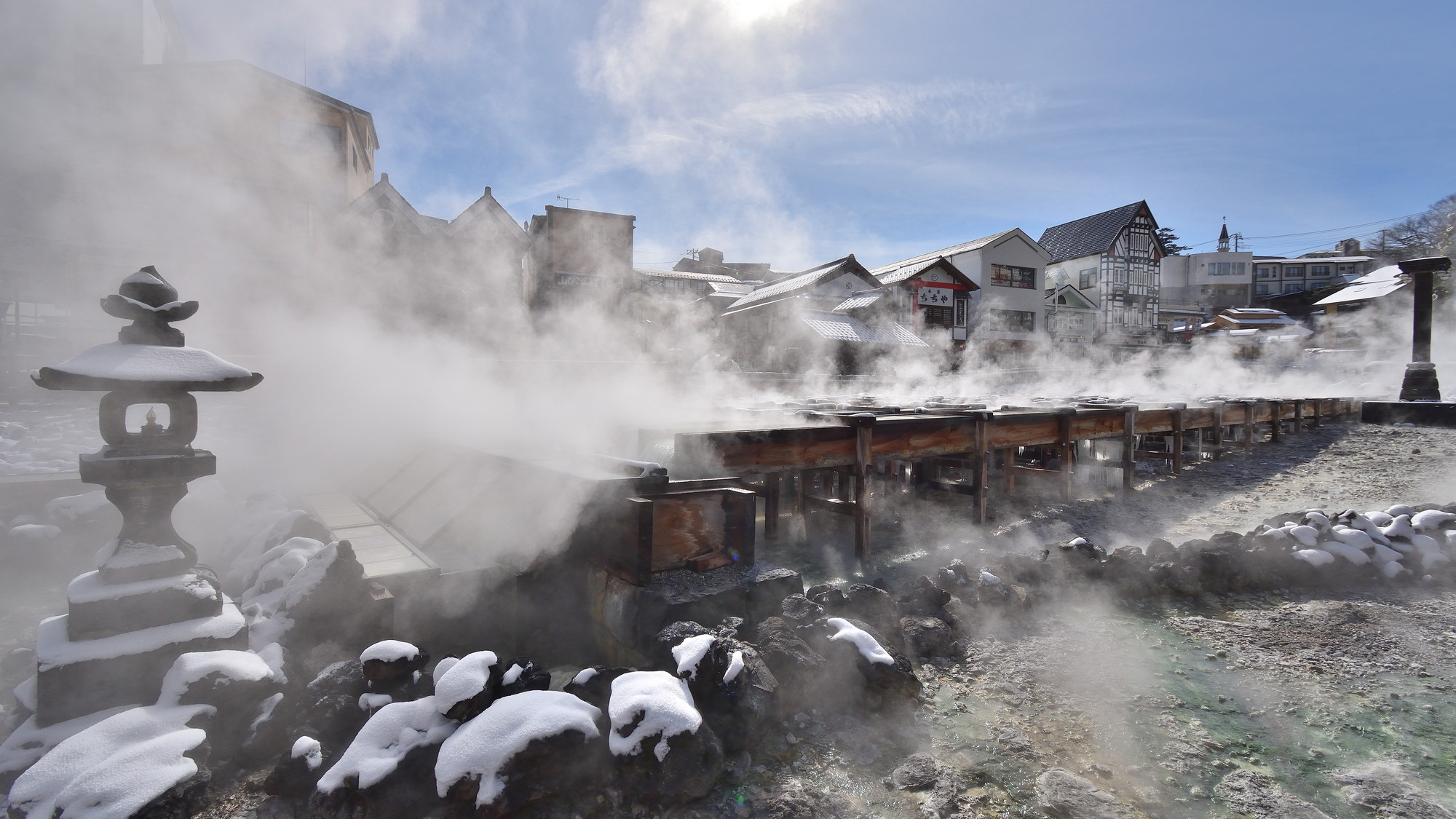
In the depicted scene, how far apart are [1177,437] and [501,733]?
10.5 meters

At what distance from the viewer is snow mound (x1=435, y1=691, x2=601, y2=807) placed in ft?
7.37

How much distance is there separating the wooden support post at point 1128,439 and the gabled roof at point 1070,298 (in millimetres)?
28385

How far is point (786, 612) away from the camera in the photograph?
3.57 meters

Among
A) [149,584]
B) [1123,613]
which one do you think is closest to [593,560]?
[149,584]

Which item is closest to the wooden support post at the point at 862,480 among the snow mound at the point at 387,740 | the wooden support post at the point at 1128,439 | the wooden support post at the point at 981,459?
the wooden support post at the point at 981,459

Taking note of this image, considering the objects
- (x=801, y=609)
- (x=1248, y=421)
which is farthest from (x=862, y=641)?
(x=1248, y=421)

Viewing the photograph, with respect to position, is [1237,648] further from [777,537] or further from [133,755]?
[133,755]

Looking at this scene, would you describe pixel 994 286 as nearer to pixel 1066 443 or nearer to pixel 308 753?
pixel 1066 443

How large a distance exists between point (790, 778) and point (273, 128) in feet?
34.8

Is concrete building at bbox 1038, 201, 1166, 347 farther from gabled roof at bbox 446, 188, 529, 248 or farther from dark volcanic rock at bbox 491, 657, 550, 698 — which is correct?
dark volcanic rock at bbox 491, 657, 550, 698

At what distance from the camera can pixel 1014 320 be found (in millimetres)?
31469

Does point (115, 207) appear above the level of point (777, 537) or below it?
above

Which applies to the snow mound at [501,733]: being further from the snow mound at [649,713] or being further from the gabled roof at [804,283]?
the gabled roof at [804,283]

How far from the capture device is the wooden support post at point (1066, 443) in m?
7.38
